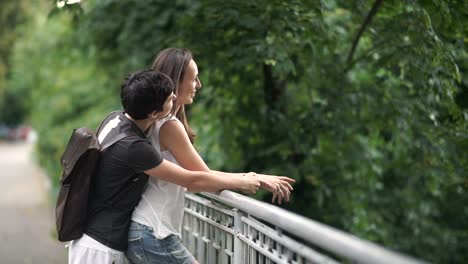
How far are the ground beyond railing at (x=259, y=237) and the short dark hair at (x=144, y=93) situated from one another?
54 centimetres

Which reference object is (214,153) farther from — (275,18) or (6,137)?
(6,137)

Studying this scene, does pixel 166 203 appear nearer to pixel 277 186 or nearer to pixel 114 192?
pixel 114 192

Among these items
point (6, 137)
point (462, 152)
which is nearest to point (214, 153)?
point (462, 152)

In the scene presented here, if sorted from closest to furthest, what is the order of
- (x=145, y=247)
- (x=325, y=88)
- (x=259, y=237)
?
(x=259, y=237) → (x=145, y=247) → (x=325, y=88)

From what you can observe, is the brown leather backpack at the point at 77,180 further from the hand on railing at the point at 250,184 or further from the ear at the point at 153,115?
the hand on railing at the point at 250,184

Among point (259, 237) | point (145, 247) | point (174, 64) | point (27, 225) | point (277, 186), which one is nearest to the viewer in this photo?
point (259, 237)

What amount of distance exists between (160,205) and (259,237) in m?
0.49

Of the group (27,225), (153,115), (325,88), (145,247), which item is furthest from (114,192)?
(27,225)

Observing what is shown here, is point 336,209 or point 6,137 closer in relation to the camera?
point 336,209

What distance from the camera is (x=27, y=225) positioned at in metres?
12.5

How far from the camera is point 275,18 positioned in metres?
5.23

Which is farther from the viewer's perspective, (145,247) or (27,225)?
(27,225)

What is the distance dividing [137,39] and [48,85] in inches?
482

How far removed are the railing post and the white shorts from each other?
0.52 metres
